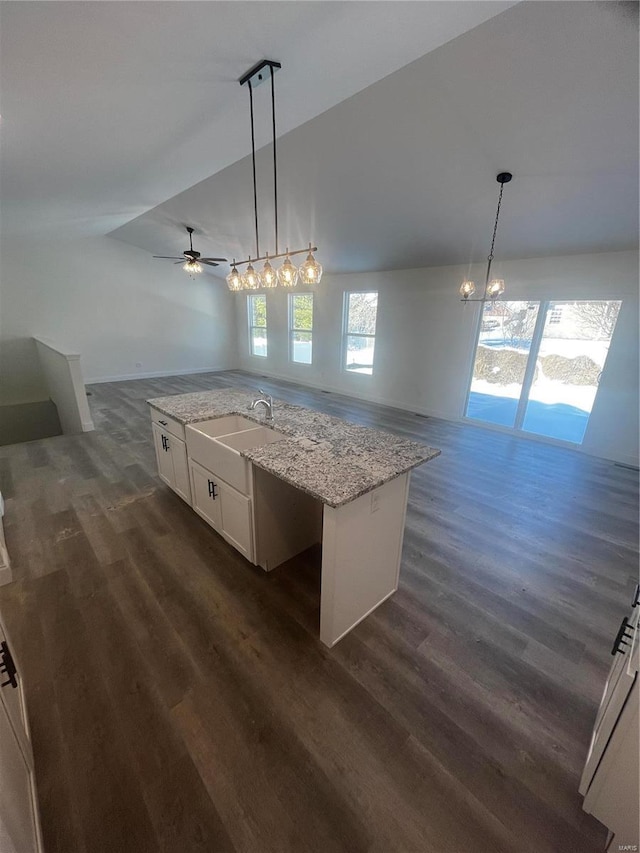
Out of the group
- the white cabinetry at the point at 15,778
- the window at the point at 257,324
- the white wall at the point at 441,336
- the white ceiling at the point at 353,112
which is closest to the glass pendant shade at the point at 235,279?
the white ceiling at the point at 353,112

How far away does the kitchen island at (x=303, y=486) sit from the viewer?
157 cm

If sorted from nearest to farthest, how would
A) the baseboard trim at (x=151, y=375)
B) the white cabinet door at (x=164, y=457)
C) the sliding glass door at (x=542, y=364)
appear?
the white cabinet door at (x=164, y=457)
the sliding glass door at (x=542, y=364)
the baseboard trim at (x=151, y=375)

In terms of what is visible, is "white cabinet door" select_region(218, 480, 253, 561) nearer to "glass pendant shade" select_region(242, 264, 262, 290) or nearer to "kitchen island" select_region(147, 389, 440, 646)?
"kitchen island" select_region(147, 389, 440, 646)

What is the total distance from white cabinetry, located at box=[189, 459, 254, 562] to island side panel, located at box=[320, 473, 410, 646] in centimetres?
66

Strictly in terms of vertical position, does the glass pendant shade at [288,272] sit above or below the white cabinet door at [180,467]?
above

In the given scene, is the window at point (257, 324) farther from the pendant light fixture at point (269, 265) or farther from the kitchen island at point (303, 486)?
the pendant light fixture at point (269, 265)

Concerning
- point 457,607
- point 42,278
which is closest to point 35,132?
point 457,607

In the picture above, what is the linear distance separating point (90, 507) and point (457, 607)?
295 cm

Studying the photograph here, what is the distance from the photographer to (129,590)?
203 centimetres

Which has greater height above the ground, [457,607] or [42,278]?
[42,278]

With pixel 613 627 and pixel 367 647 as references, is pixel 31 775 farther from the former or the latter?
pixel 613 627

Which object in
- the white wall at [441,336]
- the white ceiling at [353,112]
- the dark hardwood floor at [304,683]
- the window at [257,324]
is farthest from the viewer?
the window at [257,324]

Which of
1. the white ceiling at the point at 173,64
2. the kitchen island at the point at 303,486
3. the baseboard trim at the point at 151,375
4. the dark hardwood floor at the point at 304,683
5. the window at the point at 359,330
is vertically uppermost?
the white ceiling at the point at 173,64

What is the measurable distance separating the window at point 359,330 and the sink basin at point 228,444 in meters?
4.42
